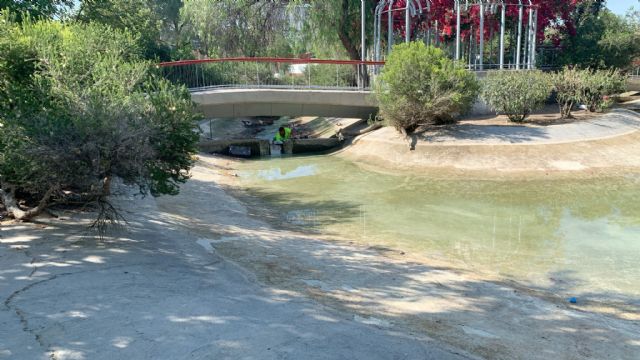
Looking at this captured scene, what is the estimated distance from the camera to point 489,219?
1496 cm

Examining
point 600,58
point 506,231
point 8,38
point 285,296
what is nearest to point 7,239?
point 8,38

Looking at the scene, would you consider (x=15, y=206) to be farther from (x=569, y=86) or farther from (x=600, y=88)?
(x=600, y=88)

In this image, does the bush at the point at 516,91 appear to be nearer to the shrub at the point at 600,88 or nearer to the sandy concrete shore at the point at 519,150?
the sandy concrete shore at the point at 519,150

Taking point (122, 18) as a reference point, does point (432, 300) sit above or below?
below

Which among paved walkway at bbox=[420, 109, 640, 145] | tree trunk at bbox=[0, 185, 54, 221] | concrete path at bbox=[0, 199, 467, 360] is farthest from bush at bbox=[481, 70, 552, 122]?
tree trunk at bbox=[0, 185, 54, 221]

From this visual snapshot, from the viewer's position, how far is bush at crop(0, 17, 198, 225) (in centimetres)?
855

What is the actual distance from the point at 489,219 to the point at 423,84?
9.05m

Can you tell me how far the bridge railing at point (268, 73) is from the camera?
974 inches

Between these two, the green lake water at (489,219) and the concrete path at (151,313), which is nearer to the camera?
the concrete path at (151,313)

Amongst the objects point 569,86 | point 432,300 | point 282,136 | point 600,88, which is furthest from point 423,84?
point 432,300

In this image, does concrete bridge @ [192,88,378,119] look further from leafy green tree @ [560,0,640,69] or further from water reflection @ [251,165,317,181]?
leafy green tree @ [560,0,640,69]

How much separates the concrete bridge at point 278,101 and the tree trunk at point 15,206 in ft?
47.0

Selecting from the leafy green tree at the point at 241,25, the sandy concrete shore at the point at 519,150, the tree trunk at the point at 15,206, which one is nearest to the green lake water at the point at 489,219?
the sandy concrete shore at the point at 519,150

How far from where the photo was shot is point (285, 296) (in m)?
8.10
